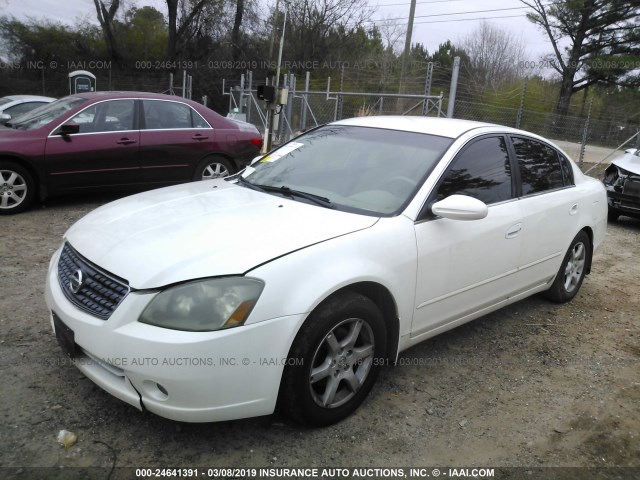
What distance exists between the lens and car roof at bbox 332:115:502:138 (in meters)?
3.54

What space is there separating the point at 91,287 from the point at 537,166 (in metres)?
3.31

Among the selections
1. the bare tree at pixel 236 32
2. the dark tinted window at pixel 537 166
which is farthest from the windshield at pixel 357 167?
the bare tree at pixel 236 32

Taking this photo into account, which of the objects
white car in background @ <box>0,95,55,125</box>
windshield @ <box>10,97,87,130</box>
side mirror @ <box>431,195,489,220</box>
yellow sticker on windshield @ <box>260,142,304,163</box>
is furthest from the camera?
white car in background @ <box>0,95,55,125</box>

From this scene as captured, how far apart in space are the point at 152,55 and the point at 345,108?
1834cm

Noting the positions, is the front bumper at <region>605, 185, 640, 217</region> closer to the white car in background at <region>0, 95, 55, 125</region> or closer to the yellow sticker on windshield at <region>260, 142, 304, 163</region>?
the yellow sticker on windshield at <region>260, 142, 304, 163</region>

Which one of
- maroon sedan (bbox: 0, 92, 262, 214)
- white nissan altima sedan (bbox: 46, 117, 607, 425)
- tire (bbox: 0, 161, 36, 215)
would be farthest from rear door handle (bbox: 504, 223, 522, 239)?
tire (bbox: 0, 161, 36, 215)

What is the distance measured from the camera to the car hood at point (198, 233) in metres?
2.37

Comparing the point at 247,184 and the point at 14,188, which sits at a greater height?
the point at 247,184

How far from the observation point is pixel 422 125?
145 inches

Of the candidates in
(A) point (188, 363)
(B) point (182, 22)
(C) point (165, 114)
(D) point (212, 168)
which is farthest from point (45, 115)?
(B) point (182, 22)

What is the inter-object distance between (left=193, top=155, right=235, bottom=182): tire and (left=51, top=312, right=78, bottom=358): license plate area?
4.85 metres

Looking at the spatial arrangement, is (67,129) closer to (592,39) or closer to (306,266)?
(306,266)

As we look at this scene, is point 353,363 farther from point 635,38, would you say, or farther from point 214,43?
point 635,38

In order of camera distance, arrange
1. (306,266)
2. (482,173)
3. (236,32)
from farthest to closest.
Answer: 1. (236,32)
2. (482,173)
3. (306,266)
